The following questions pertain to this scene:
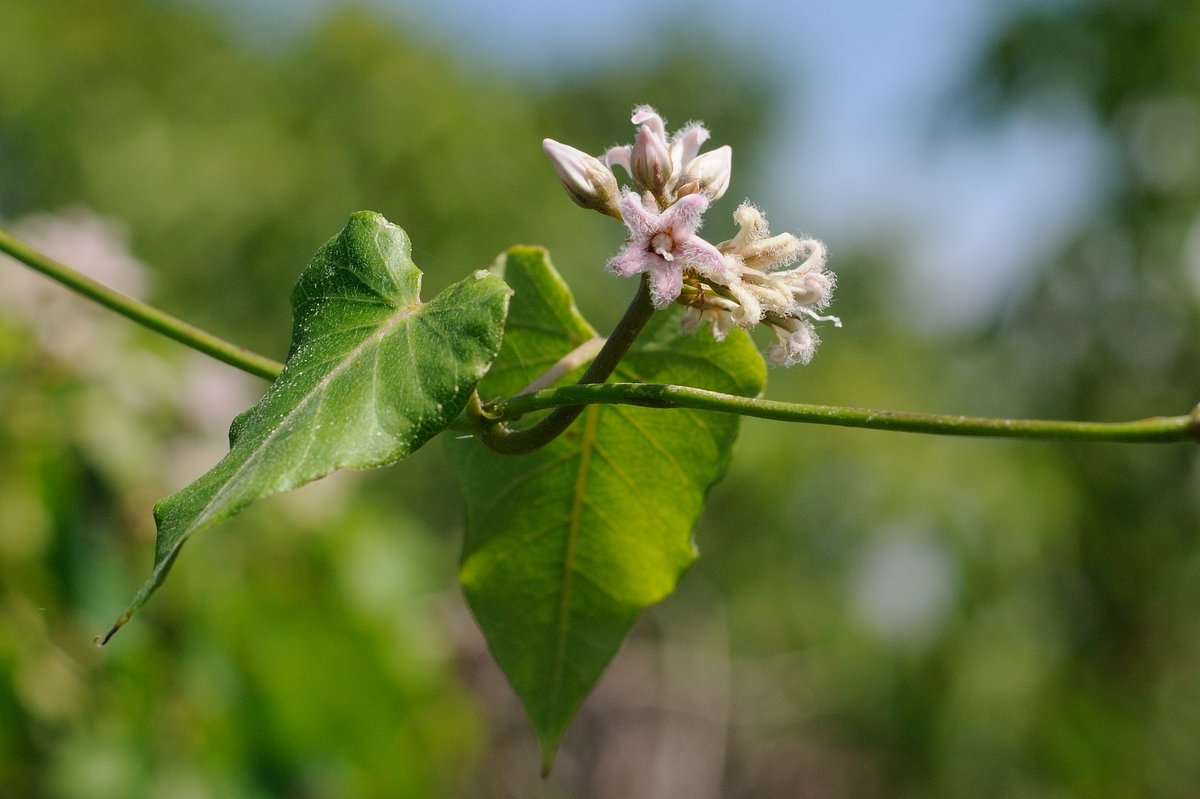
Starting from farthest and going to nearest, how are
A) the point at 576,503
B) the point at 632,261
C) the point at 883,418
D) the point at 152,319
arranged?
the point at 576,503 < the point at 152,319 < the point at 632,261 < the point at 883,418

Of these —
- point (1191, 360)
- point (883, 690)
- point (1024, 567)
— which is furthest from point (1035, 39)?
point (883, 690)

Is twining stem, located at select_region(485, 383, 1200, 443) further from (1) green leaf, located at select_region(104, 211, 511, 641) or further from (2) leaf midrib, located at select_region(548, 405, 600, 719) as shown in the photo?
(2) leaf midrib, located at select_region(548, 405, 600, 719)

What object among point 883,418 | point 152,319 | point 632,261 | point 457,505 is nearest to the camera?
point 883,418

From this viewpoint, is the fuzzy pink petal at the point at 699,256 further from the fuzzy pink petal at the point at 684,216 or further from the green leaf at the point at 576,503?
the green leaf at the point at 576,503

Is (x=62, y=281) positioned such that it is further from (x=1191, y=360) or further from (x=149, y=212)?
(x=149, y=212)

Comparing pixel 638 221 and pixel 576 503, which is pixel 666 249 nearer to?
pixel 638 221

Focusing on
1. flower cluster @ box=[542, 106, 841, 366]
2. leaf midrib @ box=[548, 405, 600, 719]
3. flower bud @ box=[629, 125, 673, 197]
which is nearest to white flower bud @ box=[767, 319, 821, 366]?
flower cluster @ box=[542, 106, 841, 366]

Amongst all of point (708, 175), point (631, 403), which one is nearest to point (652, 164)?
point (708, 175)
